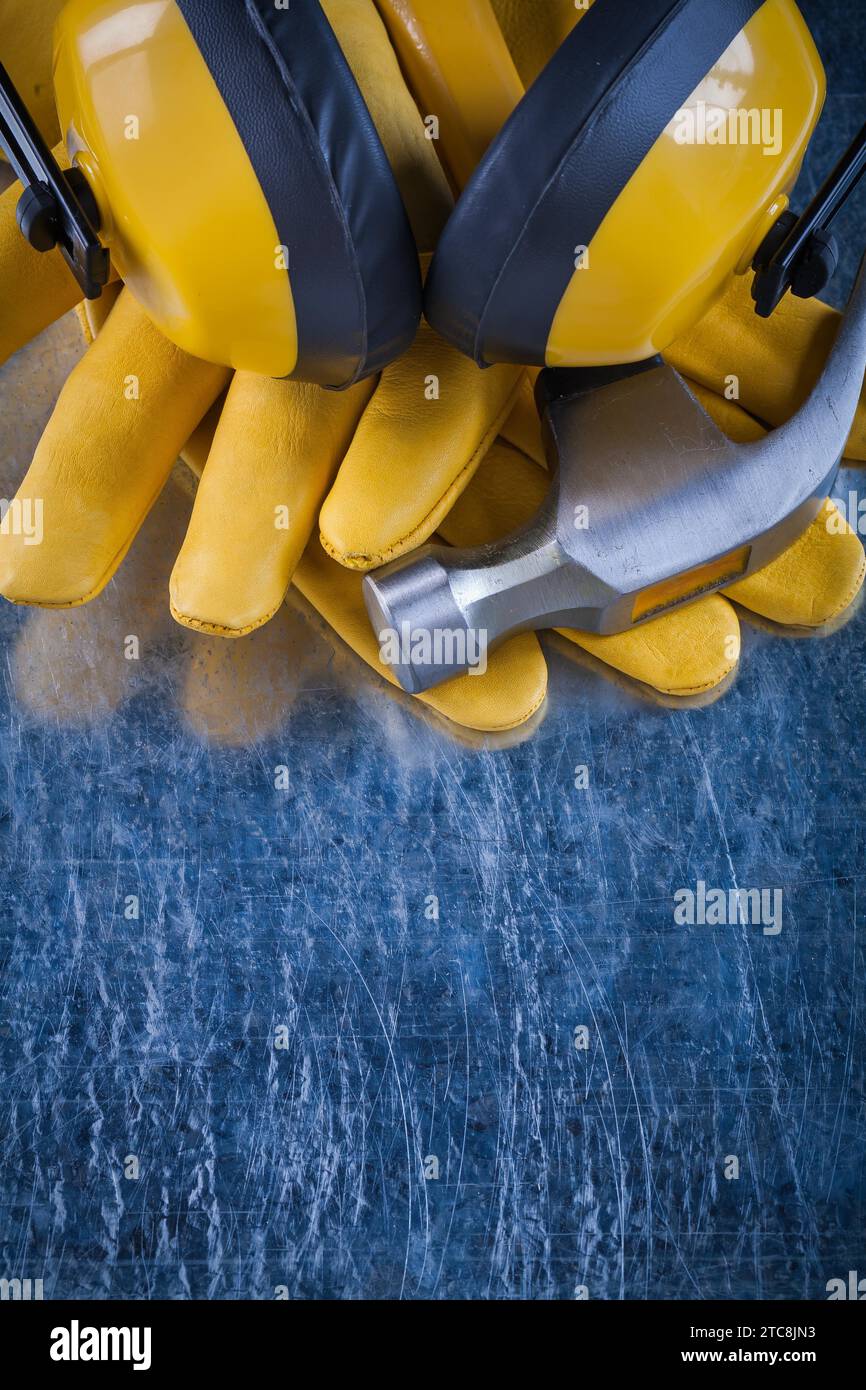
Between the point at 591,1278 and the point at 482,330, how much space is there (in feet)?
2.06

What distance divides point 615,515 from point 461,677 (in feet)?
0.52

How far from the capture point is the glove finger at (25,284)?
819 mm

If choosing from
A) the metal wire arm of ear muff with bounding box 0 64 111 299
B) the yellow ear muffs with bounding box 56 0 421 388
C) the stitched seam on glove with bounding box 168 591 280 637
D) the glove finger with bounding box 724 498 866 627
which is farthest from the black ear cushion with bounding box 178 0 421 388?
the glove finger with bounding box 724 498 866 627

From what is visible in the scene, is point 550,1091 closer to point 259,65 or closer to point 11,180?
point 259,65

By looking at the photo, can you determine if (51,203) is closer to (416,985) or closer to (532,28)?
(532,28)

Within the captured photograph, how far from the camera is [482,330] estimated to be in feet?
2.11

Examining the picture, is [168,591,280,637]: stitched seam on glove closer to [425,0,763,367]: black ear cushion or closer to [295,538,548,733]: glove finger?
[295,538,548,733]: glove finger

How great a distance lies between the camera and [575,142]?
22.7 inches

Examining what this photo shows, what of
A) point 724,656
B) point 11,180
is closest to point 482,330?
point 724,656

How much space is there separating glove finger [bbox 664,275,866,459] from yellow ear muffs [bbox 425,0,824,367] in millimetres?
180

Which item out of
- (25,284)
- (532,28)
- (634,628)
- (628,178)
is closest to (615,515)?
(634,628)

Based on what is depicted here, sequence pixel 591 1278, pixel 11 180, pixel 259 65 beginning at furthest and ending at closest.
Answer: pixel 11 180
pixel 591 1278
pixel 259 65

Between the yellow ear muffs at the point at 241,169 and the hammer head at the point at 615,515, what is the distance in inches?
7.1

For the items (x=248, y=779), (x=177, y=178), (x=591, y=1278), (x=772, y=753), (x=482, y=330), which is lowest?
(x=591, y=1278)
